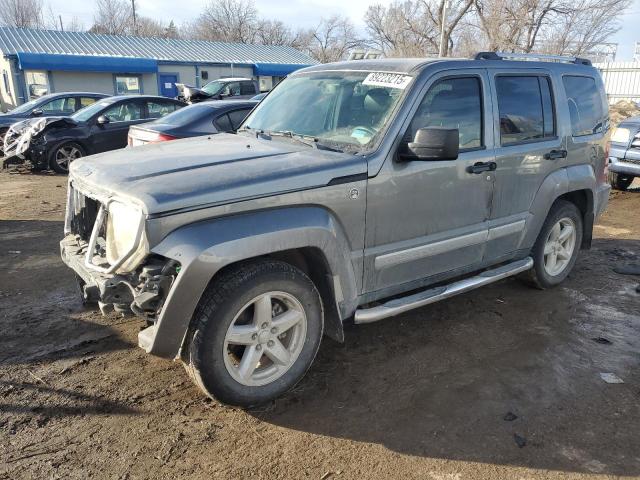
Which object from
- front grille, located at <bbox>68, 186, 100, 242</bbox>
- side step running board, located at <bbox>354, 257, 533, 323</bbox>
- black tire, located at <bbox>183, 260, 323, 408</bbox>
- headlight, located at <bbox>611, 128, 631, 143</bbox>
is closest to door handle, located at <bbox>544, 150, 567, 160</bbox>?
side step running board, located at <bbox>354, 257, 533, 323</bbox>

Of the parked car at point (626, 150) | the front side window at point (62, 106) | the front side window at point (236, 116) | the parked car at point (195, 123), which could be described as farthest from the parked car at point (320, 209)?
the front side window at point (62, 106)

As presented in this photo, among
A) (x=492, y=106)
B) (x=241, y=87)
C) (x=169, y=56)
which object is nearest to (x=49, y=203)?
(x=492, y=106)

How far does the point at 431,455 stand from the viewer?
2820 mm

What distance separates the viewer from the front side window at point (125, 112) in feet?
38.5

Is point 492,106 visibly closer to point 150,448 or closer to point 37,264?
point 150,448

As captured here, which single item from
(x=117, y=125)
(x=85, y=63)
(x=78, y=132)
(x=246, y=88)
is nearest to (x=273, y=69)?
(x=85, y=63)

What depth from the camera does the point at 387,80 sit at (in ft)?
12.2

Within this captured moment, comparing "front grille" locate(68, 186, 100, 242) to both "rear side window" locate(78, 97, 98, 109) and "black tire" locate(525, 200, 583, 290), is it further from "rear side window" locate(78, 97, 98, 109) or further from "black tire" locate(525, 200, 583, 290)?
"rear side window" locate(78, 97, 98, 109)

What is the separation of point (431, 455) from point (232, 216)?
1.64 meters

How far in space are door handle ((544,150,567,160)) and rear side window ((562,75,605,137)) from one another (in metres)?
0.28

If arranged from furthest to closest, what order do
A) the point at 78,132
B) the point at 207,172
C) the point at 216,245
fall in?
the point at 78,132 < the point at 207,172 < the point at 216,245

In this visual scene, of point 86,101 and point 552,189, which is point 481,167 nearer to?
point 552,189

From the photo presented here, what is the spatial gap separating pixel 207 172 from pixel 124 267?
68 centimetres

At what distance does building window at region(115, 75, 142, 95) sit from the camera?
30031 mm
